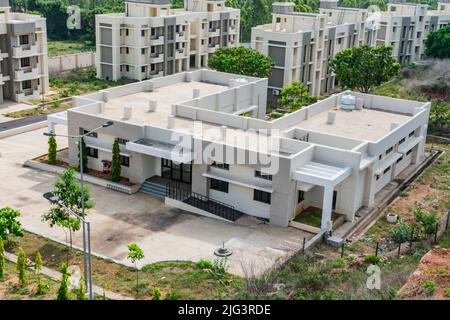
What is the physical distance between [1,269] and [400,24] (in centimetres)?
8171

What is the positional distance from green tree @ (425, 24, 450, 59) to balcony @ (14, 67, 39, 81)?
59.5 metres

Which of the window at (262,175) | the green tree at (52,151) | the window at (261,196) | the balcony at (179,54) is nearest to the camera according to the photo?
the window at (262,175)

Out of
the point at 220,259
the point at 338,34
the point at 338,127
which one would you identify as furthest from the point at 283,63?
the point at 220,259

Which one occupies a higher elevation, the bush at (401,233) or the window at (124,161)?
the window at (124,161)

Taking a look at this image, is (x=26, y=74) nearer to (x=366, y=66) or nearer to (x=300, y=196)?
(x=366, y=66)

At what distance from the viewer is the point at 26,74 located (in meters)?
68.1

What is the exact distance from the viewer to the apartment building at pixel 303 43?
72000mm

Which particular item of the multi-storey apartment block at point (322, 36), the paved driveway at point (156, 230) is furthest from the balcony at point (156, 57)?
the paved driveway at point (156, 230)

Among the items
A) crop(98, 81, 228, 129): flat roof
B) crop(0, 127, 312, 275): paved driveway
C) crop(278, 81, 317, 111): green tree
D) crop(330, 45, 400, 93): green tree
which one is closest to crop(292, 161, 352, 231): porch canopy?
crop(0, 127, 312, 275): paved driveway

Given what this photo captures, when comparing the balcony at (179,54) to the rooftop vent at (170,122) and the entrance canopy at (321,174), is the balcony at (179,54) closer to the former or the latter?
the rooftop vent at (170,122)

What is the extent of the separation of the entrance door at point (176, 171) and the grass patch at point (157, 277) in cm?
1153

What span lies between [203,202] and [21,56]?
120ft

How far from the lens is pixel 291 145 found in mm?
41125

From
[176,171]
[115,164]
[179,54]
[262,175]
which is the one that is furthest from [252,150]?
[179,54]
